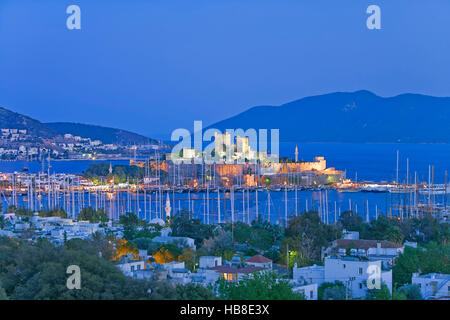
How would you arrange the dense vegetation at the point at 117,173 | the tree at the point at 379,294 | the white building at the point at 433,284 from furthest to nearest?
the dense vegetation at the point at 117,173 → the white building at the point at 433,284 → the tree at the point at 379,294

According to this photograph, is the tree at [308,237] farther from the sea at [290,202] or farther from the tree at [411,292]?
the sea at [290,202]

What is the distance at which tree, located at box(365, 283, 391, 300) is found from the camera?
7.89 m

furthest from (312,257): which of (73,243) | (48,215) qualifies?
(48,215)

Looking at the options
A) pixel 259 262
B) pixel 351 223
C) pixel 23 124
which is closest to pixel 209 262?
pixel 259 262

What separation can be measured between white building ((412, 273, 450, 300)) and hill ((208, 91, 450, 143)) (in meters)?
37.3

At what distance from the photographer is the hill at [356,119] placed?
5369 cm

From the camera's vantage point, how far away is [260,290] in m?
7.72

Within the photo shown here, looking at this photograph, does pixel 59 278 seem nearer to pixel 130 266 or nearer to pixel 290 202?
pixel 130 266

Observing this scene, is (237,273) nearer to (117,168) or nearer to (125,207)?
(125,207)

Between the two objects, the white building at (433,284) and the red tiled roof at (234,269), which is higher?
the red tiled roof at (234,269)

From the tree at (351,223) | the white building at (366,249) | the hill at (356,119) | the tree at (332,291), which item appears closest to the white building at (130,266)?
the tree at (332,291)

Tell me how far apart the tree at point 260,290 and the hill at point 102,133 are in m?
66.5

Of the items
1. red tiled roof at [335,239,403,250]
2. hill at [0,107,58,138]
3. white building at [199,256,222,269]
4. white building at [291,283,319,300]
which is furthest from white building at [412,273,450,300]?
hill at [0,107,58,138]
